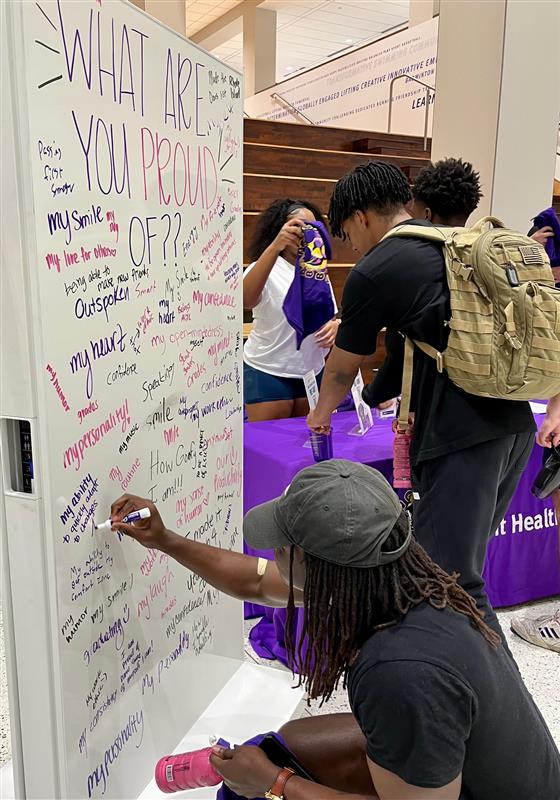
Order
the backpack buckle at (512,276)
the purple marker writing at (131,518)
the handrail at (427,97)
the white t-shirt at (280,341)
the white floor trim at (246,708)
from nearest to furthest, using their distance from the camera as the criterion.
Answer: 1. the purple marker writing at (131,518)
2. the backpack buckle at (512,276)
3. the white floor trim at (246,708)
4. the white t-shirt at (280,341)
5. the handrail at (427,97)

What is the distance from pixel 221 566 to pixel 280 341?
1.24 metres

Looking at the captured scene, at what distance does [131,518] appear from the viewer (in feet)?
4.06

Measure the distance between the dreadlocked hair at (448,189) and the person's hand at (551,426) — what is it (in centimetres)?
69

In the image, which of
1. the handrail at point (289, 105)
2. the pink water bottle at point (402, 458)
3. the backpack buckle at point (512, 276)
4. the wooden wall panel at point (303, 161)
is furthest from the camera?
the handrail at point (289, 105)

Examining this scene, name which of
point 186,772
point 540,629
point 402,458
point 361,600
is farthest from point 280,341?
point 361,600

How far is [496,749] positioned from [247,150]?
17.7 feet

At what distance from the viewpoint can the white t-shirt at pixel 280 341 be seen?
8.04ft

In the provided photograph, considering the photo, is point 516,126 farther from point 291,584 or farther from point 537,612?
point 291,584

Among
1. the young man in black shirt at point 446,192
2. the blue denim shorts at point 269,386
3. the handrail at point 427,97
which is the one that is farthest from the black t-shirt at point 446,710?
the handrail at point 427,97

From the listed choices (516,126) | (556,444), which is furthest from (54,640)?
(516,126)

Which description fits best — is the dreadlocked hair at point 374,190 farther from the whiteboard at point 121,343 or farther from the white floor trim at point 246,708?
the white floor trim at point 246,708

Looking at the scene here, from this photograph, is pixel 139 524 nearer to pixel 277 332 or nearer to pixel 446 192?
pixel 277 332

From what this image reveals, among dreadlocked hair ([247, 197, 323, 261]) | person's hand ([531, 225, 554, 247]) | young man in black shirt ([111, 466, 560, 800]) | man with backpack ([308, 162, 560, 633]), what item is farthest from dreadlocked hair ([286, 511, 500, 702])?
person's hand ([531, 225, 554, 247])

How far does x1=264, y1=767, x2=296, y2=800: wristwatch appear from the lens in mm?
1063
